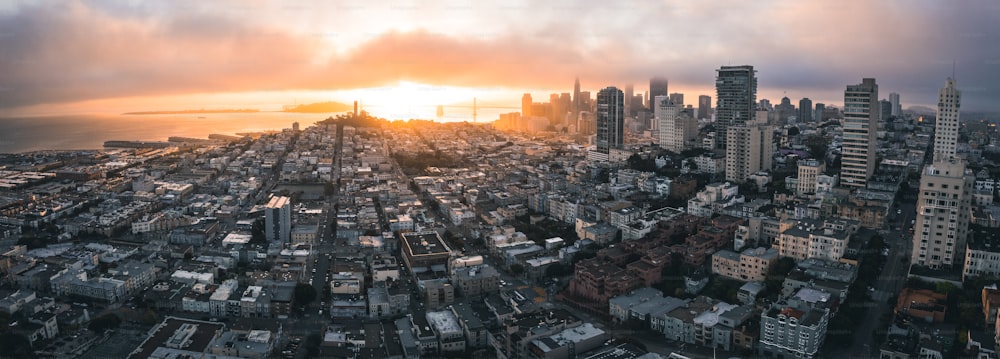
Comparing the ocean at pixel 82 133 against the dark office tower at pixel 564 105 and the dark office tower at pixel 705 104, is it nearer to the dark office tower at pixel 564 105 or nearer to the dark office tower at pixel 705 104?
the dark office tower at pixel 564 105

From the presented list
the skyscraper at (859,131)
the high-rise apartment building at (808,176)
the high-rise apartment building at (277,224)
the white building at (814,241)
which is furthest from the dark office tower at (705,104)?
the high-rise apartment building at (277,224)

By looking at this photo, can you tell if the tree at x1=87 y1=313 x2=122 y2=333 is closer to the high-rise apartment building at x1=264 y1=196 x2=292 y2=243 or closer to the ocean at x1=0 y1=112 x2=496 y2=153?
the high-rise apartment building at x1=264 y1=196 x2=292 y2=243

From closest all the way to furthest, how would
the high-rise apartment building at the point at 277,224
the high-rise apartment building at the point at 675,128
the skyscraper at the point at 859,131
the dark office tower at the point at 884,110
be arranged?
the high-rise apartment building at the point at 277,224, the skyscraper at the point at 859,131, the high-rise apartment building at the point at 675,128, the dark office tower at the point at 884,110

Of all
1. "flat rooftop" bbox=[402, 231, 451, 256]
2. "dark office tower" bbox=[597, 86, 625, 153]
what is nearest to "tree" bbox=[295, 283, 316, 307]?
"flat rooftop" bbox=[402, 231, 451, 256]

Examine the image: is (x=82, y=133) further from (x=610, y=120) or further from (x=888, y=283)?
(x=888, y=283)

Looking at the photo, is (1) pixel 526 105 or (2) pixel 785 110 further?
(1) pixel 526 105

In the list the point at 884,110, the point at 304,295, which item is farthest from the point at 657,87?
the point at 304,295
